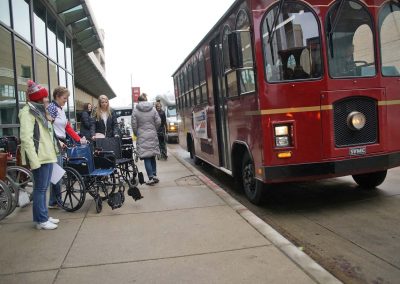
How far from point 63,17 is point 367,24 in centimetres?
1095

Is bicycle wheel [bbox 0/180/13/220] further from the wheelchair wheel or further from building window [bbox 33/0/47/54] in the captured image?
building window [bbox 33/0/47/54]

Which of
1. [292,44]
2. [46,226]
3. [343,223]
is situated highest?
[292,44]

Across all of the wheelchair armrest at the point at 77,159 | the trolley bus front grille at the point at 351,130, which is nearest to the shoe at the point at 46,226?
the wheelchair armrest at the point at 77,159

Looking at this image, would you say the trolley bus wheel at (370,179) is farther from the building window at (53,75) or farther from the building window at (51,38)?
the building window at (51,38)

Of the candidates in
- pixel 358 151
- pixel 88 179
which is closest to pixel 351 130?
pixel 358 151

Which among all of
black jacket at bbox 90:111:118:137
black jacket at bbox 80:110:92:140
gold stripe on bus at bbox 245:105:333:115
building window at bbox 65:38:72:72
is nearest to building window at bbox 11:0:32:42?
black jacket at bbox 80:110:92:140

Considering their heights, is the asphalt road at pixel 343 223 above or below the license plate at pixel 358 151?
A: below

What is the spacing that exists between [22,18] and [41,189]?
236 inches

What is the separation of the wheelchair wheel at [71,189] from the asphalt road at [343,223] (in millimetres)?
2550

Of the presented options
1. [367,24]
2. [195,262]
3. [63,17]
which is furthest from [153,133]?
[63,17]

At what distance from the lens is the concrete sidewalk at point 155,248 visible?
4008mm

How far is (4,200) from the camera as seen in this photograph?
617 cm

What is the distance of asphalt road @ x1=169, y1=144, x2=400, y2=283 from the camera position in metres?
4.35

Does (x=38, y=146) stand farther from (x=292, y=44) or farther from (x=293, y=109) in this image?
(x=292, y=44)
